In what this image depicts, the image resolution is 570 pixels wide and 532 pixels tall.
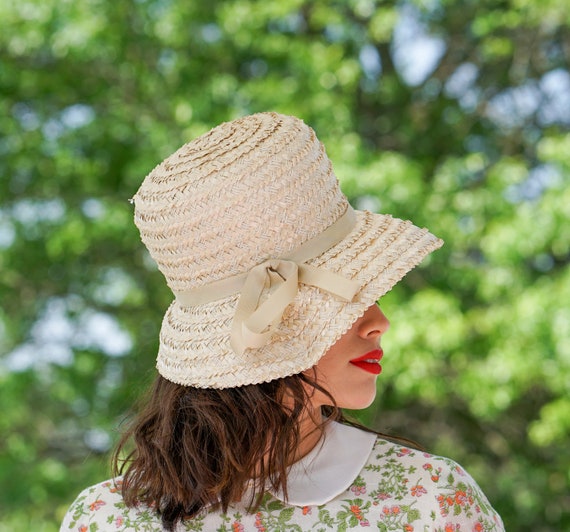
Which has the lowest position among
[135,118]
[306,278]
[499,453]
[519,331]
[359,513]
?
[499,453]

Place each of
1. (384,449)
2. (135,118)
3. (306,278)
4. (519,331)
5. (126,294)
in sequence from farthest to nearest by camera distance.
Result: (126,294)
(135,118)
(519,331)
(384,449)
(306,278)

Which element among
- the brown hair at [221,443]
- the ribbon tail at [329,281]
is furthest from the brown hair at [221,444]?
the ribbon tail at [329,281]

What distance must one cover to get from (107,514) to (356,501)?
0.33 m

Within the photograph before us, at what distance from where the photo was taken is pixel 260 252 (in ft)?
4.42

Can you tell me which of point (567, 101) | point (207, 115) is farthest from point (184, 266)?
point (567, 101)

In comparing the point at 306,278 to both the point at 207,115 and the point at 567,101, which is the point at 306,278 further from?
the point at 567,101

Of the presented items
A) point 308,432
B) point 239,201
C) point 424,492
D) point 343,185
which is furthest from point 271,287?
point 343,185

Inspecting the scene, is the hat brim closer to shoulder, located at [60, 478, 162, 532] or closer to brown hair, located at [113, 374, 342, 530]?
brown hair, located at [113, 374, 342, 530]

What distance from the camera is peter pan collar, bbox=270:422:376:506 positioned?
1367 millimetres

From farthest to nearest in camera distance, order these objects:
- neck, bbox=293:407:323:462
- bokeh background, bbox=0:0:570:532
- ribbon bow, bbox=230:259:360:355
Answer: bokeh background, bbox=0:0:570:532
neck, bbox=293:407:323:462
ribbon bow, bbox=230:259:360:355

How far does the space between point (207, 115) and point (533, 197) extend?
1.51 metres

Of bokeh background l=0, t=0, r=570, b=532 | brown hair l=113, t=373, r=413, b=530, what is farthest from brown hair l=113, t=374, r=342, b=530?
bokeh background l=0, t=0, r=570, b=532

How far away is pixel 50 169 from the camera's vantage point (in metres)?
5.70

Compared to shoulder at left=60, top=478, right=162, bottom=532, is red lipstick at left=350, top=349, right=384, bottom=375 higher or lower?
higher
